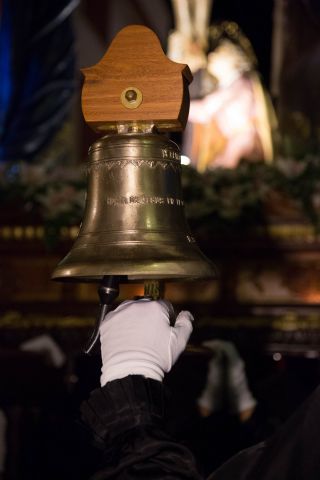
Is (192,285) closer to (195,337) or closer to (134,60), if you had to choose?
(195,337)

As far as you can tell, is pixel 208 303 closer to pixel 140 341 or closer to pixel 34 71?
pixel 140 341

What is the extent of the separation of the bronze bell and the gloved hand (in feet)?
0.34

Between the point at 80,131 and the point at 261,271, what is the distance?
3082mm

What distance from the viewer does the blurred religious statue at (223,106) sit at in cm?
533

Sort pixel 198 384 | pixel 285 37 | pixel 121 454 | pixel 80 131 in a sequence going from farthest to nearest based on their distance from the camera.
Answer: pixel 80 131, pixel 285 37, pixel 198 384, pixel 121 454

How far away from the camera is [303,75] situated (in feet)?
19.1

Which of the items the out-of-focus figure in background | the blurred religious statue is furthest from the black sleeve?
the blurred religious statue

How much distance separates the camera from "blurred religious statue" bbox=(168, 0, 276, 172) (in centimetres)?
533

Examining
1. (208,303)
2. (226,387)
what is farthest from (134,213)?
(208,303)

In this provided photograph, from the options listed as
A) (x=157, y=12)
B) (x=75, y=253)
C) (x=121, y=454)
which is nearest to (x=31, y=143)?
(x=157, y=12)

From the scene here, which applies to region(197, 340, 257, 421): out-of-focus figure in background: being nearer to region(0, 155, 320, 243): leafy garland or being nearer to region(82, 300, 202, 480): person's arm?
region(0, 155, 320, 243): leafy garland

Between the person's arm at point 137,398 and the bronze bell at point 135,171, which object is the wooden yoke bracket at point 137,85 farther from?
the person's arm at point 137,398

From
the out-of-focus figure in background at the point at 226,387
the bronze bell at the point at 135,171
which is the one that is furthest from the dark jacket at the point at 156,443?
the out-of-focus figure in background at the point at 226,387

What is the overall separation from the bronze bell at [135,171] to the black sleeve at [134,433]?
31cm
